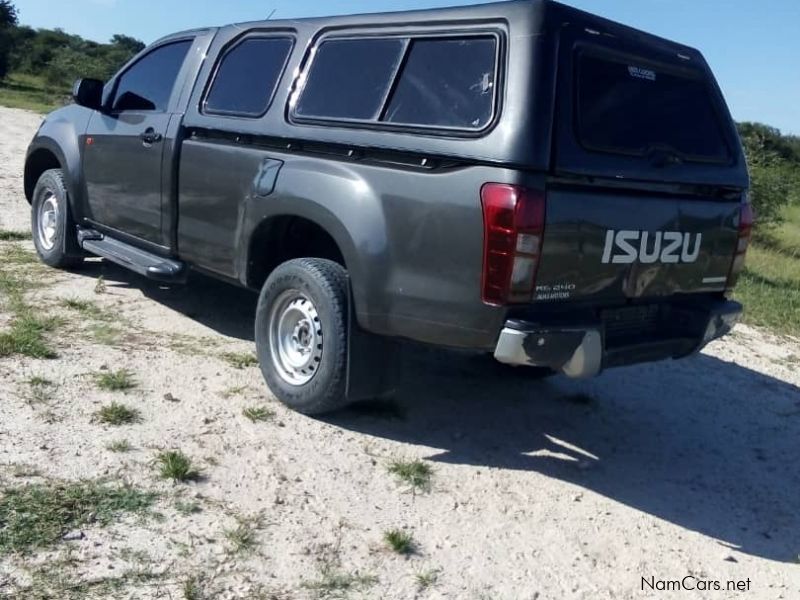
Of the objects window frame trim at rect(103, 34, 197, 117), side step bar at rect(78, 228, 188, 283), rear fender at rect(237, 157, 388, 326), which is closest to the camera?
rear fender at rect(237, 157, 388, 326)

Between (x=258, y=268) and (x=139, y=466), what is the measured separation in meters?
1.57

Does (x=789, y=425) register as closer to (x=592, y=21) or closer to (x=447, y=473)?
(x=447, y=473)

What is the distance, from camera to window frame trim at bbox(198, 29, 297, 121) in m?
5.01

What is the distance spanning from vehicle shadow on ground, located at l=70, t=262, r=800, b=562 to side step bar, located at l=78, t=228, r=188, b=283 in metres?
0.59

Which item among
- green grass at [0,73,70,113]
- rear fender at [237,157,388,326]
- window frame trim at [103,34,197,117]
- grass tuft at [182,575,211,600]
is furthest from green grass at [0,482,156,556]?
green grass at [0,73,70,113]

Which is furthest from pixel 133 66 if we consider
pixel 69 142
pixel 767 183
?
pixel 767 183

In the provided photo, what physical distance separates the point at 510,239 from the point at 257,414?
171 centimetres

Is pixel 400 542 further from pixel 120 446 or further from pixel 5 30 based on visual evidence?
pixel 5 30

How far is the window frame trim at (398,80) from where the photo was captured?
3857mm

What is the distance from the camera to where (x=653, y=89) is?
4.43 m

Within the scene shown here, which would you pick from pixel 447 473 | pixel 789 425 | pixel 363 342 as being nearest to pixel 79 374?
pixel 363 342

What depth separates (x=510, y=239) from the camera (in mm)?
3668

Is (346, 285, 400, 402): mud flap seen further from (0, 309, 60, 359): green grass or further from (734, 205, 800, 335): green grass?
(734, 205, 800, 335): green grass

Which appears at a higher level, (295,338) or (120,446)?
(295,338)
